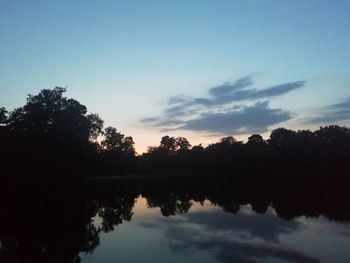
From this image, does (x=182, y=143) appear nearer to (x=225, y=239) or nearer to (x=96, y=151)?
(x=96, y=151)

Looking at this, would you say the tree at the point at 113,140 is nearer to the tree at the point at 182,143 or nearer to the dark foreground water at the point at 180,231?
the tree at the point at 182,143

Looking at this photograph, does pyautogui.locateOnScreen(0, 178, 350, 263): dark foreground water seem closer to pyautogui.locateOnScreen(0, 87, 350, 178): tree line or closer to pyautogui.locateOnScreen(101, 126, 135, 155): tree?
pyautogui.locateOnScreen(0, 87, 350, 178): tree line

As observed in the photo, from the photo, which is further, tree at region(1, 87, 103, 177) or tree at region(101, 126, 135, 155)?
tree at region(101, 126, 135, 155)

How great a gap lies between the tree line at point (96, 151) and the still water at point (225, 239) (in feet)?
111

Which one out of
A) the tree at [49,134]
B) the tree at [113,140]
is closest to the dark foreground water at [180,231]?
the tree at [49,134]

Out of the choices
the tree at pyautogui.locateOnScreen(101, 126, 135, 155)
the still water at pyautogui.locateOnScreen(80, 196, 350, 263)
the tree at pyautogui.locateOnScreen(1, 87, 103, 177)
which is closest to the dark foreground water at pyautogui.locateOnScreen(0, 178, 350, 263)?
the still water at pyautogui.locateOnScreen(80, 196, 350, 263)

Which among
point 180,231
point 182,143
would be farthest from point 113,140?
point 180,231

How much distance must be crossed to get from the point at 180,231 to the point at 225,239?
3471 millimetres

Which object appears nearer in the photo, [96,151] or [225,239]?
[225,239]

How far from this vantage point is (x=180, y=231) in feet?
70.4

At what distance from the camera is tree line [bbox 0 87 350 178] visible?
57.9 metres

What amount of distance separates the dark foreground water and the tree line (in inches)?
943

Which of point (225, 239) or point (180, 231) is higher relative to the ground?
point (180, 231)

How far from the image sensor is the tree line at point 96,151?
5794 cm
